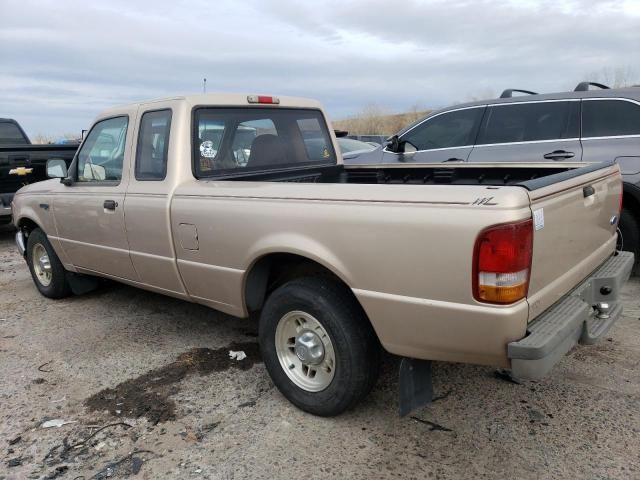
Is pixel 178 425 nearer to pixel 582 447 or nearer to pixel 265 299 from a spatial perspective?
pixel 265 299

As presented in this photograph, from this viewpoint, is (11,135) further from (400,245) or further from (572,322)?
(572,322)

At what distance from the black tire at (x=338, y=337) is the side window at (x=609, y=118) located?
378cm

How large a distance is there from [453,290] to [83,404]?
96.8 inches

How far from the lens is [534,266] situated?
2.41 metres

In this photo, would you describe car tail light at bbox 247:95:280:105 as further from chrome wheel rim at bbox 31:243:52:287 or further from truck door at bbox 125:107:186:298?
chrome wheel rim at bbox 31:243:52:287


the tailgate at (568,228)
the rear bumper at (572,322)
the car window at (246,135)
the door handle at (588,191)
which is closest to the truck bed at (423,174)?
the car window at (246,135)

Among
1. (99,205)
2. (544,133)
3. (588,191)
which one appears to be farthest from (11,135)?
(588,191)

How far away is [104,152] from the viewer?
454cm

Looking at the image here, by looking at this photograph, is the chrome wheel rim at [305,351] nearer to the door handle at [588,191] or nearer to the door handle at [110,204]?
the door handle at [588,191]

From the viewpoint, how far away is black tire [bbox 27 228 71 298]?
5.34m

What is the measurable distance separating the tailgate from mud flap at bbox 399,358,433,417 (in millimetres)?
644

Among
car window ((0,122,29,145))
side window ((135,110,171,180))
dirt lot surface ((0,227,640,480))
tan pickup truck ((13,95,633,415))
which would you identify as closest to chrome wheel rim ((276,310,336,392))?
Answer: tan pickup truck ((13,95,633,415))

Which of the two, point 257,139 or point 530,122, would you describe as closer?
point 257,139

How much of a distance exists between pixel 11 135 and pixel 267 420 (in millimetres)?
10655
